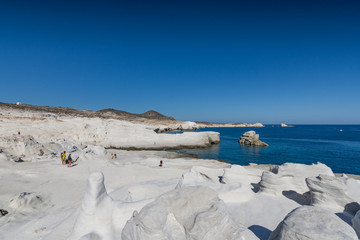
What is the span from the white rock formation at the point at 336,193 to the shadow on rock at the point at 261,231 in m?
2.55

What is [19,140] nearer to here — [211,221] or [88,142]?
[88,142]

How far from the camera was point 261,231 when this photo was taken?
528 centimetres

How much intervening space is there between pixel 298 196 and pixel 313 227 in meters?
5.24

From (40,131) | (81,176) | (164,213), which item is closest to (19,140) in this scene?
(40,131)

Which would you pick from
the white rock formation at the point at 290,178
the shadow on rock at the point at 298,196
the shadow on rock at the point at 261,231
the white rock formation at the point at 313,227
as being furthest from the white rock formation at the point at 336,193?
the white rock formation at the point at 313,227

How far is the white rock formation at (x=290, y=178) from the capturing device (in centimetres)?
775

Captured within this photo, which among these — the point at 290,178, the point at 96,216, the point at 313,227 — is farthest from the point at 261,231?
the point at 96,216

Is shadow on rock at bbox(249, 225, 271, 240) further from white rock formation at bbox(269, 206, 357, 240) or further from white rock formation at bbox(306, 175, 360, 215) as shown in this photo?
white rock formation at bbox(306, 175, 360, 215)

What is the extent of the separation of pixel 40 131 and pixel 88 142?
694 cm

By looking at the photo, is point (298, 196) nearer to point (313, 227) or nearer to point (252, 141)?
point (313, 227)

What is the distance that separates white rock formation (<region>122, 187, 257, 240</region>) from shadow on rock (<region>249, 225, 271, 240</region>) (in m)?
1.85

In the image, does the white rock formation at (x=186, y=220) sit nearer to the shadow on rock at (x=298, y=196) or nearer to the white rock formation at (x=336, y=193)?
the white rock formation at (x=336, y=193)

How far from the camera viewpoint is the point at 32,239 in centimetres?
563

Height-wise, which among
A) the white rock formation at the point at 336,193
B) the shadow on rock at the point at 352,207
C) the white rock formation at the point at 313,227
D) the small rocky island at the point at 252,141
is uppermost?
the white rock formation at the point at 313,227
